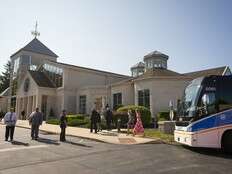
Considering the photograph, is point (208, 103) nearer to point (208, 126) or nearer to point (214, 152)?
point (208, 126)

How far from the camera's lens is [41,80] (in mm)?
38906

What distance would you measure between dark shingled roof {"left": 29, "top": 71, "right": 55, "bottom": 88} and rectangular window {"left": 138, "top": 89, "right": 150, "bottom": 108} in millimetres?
15996

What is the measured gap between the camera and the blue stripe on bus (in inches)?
399

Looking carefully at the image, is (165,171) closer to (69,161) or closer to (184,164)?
(184,164)

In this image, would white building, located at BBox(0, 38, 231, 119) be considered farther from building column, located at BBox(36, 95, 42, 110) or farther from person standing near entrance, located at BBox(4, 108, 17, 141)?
person standing near entrance, located at BBox(4, 108, 17, 141)

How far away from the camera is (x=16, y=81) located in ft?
155

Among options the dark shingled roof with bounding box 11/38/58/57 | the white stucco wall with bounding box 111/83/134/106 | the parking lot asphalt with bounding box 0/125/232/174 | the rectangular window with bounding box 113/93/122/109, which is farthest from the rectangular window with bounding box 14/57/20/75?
the parking lot asphalt with bounding box 0/125/232/174

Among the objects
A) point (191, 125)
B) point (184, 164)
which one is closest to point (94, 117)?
point (191, 125)

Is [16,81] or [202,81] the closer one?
[202,81]

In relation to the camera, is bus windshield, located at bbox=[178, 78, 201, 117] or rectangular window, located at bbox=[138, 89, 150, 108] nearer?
bus windshield, located at bbox=[178, 78, 201, 117]

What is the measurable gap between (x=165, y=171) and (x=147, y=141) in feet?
21.2

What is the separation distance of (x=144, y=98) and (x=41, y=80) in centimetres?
1854

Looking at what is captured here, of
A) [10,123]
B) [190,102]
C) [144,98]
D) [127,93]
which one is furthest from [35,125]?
[127,93]

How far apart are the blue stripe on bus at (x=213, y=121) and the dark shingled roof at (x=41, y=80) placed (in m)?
30.5
